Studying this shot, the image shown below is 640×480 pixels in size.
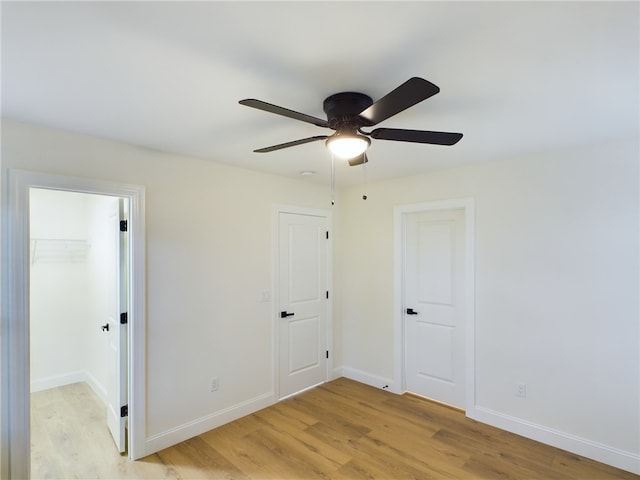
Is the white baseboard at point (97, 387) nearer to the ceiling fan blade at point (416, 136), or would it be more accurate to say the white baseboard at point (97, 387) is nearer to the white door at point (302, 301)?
the white door at point (302, 301)

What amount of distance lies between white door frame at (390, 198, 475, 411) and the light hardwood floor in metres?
0.37

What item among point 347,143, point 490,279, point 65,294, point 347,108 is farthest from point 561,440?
point 65,294

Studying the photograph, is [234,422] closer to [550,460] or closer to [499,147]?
[550,460]

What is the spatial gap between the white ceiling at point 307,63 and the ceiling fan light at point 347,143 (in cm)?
24

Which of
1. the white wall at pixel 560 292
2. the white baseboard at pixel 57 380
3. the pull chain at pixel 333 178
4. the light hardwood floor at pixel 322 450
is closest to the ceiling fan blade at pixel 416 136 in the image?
the pull chain at pixel 333 178

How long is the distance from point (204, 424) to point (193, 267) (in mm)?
1411

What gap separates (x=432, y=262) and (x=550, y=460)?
1.90 metres

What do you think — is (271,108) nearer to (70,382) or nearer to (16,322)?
(16,322)

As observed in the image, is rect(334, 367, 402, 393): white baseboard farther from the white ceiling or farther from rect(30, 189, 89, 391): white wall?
rect(30, 189, 89, 391): white wall

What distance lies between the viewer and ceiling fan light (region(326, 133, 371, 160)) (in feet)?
5.58

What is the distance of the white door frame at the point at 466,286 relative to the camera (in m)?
3.22

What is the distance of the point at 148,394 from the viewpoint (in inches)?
105

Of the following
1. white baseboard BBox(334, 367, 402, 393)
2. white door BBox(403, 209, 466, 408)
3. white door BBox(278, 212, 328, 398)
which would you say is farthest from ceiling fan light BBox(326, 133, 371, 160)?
white baseboard BBox(334, 367, 402, 393)

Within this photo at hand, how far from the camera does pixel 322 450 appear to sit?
2.71 meters
